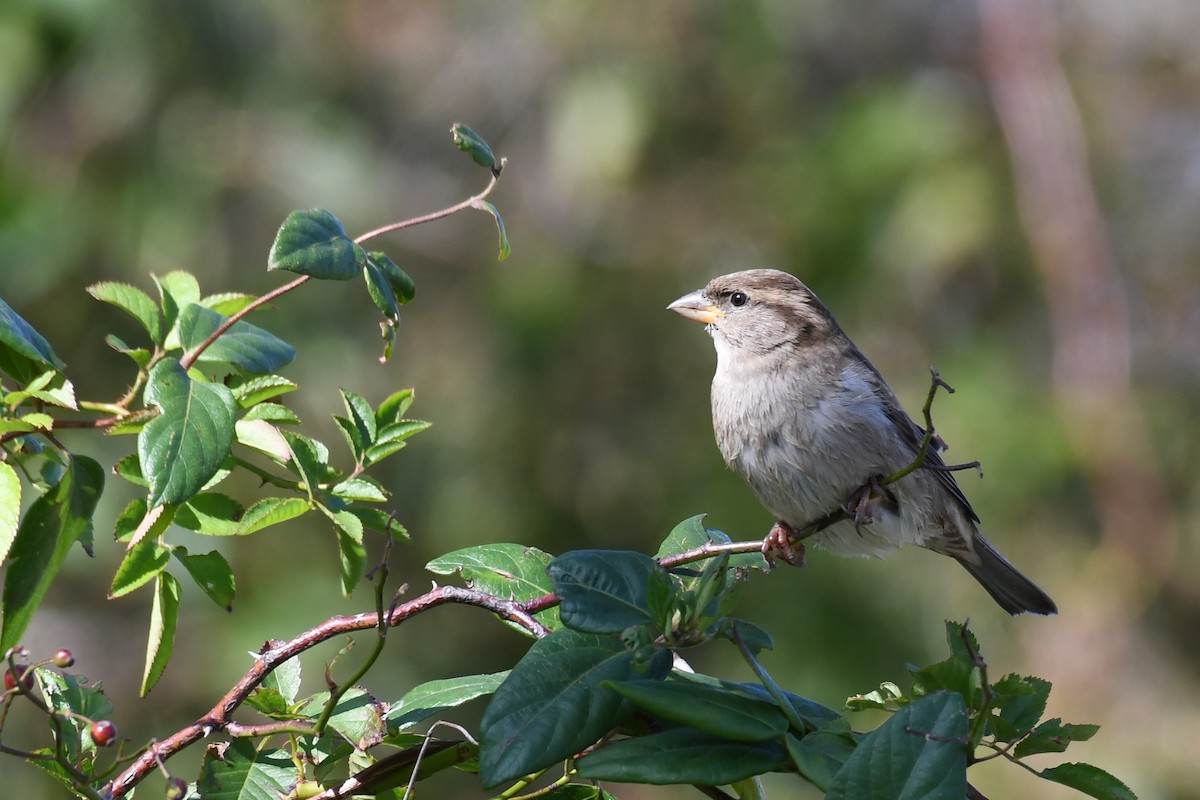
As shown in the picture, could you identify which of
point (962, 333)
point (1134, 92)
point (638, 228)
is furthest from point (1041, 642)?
point (1134, 92)

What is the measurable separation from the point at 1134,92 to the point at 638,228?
10.5ft

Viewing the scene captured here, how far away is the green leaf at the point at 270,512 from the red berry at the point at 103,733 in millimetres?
359

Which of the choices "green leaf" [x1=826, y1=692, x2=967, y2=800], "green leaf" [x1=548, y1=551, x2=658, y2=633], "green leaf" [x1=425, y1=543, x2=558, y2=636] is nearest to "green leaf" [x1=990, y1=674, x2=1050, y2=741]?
"green leaf" [x1=826, y1=692, x2=967, y2=800]

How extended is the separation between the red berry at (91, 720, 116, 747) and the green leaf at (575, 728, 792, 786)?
1.79 ft

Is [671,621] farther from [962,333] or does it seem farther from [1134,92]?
[1134,92]

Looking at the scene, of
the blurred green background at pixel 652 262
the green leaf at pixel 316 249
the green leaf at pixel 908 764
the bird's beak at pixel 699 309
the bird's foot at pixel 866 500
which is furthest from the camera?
the blurred green background at pixel 652 262

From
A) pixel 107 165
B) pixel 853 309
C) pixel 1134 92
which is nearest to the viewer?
pixel 107 165

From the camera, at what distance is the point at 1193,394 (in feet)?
23.9

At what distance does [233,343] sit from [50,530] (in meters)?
0.34

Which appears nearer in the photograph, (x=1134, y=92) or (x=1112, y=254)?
(x=1112, y=254)

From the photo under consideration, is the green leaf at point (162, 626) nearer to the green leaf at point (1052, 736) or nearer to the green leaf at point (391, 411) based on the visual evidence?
the green leaf at point (391, 411)

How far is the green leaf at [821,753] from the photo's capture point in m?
1.41

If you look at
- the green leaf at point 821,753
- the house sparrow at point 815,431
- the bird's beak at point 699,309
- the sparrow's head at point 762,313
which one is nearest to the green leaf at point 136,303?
the green leaf at point 821,753

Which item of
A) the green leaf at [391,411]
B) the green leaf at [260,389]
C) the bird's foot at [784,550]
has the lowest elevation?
the bird's foot at [784,550]
